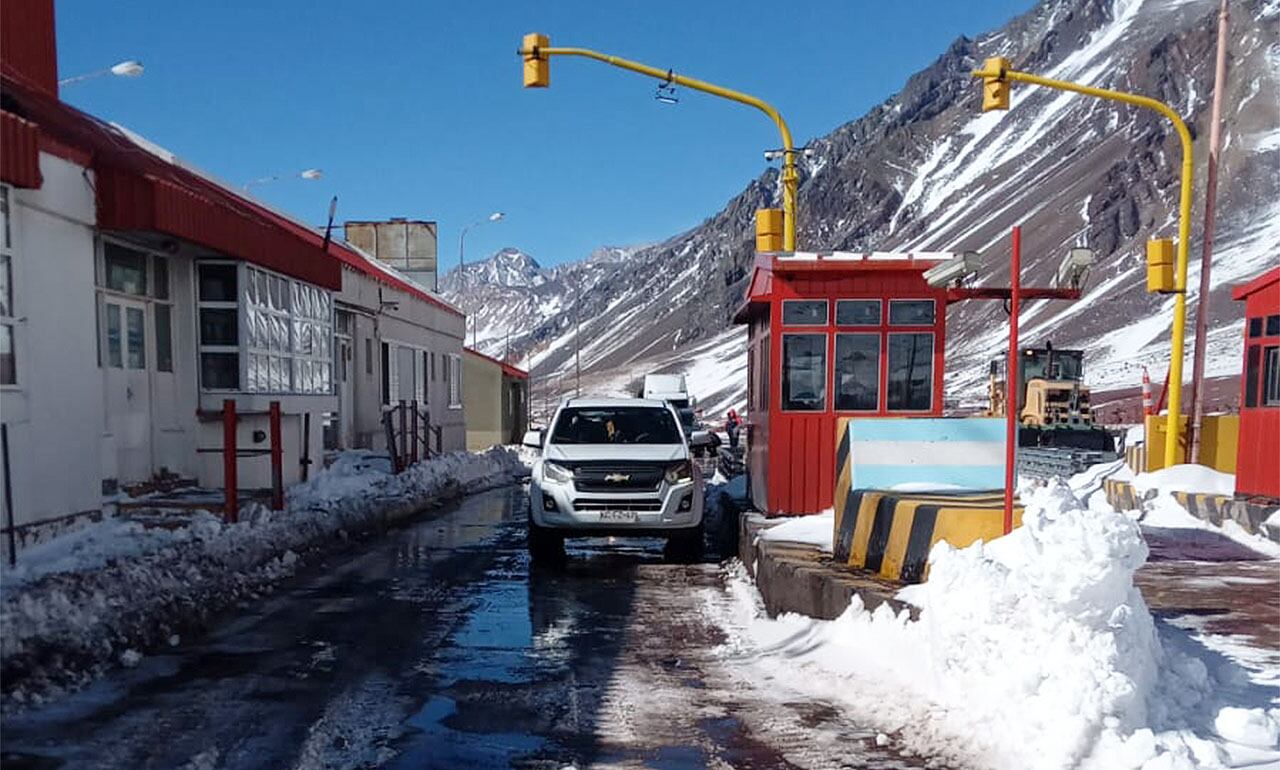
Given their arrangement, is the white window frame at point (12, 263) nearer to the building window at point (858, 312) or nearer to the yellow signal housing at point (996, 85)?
the building window at point (858, 312)

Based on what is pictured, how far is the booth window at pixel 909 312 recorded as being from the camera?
11.6 metres

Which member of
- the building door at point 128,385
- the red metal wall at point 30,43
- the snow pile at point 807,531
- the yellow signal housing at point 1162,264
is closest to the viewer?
the snow pile at point 807,531

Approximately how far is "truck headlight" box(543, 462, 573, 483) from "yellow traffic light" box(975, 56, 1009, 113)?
675 cm

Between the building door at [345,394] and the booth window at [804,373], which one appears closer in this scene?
the booth window at [804,373]

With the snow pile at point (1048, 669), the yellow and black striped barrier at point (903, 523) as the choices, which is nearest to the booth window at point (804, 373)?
the yellow and black striped barrier at point (903, 523)

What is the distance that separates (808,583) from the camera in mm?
7797

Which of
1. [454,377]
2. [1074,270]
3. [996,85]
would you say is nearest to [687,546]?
[1074,270]

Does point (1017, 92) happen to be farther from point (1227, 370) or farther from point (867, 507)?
point (867, 507)

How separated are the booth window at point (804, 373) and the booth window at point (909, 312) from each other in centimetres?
85

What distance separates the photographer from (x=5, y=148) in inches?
342

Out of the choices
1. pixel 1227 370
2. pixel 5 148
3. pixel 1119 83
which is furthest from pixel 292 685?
pixel 1119 83

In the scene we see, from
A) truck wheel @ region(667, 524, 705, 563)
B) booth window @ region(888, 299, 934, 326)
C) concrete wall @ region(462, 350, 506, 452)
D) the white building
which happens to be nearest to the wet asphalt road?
truck wheel @ region(667, 524, 705, 563)

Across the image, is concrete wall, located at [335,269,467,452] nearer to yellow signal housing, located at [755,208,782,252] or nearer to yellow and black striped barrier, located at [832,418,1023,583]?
yellow signal housing, located at [755,208,782,252]

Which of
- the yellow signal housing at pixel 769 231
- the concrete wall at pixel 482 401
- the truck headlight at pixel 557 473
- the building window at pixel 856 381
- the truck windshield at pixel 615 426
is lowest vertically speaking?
the concrete wall at pixel 482 401
